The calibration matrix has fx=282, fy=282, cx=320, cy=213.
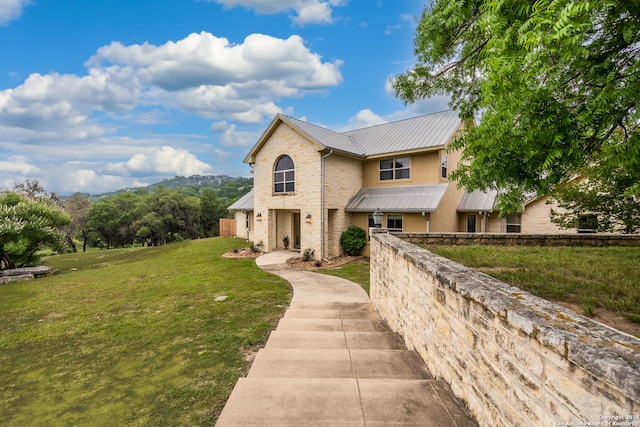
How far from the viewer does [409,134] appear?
16.5 metres

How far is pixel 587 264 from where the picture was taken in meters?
6.06

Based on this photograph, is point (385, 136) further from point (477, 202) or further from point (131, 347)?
point (131, 347)

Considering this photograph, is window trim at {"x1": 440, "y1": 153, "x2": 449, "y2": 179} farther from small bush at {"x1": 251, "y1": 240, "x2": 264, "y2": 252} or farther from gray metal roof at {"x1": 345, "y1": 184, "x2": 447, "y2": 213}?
small bush at {"x1": 251, "y1": 240, "x2": 264, "y2": 252}

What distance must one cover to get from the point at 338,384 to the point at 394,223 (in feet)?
42.7

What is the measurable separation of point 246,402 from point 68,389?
11.3ft

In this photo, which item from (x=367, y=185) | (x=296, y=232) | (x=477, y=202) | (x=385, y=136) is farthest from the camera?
(x=296, y=232)

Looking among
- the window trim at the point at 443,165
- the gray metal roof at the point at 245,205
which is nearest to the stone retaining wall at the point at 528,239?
the window trim at the point at 443,165

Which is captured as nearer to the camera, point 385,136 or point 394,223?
point 394,223

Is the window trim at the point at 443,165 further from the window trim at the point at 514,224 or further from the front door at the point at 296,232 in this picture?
the front door at the point at 296,232

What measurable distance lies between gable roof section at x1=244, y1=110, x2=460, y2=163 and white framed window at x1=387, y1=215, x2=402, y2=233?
360cm

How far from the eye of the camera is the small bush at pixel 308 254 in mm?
15211

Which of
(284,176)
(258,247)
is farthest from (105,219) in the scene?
(284,176)

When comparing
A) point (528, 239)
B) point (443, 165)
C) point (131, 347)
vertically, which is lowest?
point (131, 347)

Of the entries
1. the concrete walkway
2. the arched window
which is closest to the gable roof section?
the arched window
